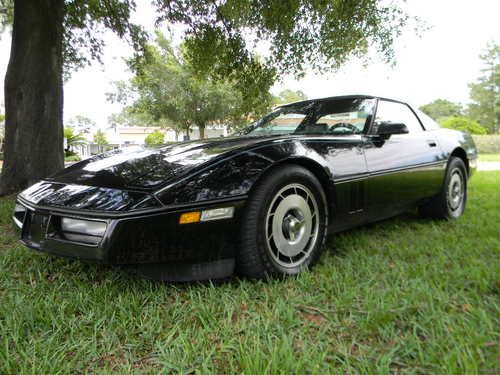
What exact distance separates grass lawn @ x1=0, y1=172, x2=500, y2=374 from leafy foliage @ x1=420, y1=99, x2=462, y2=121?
235 feet

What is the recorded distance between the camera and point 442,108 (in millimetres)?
68562

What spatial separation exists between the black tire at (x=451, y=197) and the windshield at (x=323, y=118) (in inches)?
46.7

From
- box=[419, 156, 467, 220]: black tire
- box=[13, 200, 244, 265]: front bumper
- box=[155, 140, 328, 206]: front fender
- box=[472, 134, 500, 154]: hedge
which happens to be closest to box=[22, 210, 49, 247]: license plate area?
box=[13, 200, 244, 265]: front bumper

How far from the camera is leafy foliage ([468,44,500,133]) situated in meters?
48.5

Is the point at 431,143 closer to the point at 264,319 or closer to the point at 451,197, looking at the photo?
the point at 451,197

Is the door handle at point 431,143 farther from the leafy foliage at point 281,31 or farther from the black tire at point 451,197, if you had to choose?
the leafy foliage at point 281,31

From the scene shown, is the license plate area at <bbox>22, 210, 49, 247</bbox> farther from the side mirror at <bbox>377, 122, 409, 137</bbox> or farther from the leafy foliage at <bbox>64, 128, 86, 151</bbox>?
the leafy foliage at <bbox>64, 128, 86, 151</bbox>

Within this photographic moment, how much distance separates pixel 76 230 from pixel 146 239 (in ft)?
1.15

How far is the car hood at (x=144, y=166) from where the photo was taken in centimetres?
179

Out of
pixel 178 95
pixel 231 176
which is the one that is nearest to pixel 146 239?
pixel 231 176

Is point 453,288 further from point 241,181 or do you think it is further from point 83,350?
point 83,350

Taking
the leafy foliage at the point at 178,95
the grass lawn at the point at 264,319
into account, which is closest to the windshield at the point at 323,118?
the grass lawn at the point at 264,319

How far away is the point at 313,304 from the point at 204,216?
0.64 m

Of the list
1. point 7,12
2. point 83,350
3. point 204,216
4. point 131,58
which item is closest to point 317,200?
point 204,216
